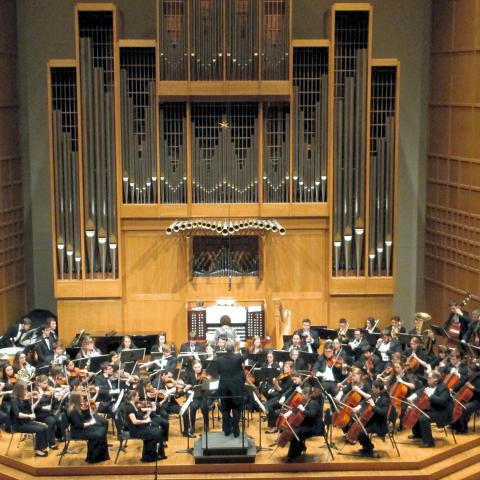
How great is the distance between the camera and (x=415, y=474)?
11.7 metres

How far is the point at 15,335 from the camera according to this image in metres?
15.1

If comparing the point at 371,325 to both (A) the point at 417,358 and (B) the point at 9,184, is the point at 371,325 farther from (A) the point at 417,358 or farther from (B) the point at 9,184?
(B) the point at 9,184

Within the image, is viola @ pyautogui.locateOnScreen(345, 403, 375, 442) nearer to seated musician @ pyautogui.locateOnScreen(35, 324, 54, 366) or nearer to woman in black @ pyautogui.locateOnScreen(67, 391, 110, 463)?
woman in black @ pyautogui.locateOnScreen(67, 391, 110, 463)

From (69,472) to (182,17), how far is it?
24.3 feet

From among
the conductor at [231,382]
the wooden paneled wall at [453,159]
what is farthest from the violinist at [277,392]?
the wooden paneled wall at [453,159]

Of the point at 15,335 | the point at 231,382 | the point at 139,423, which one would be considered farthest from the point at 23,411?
the point at 15,335

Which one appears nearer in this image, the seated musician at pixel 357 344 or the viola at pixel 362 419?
the viola at pixel 362 419

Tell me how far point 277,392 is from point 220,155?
4.48 meters

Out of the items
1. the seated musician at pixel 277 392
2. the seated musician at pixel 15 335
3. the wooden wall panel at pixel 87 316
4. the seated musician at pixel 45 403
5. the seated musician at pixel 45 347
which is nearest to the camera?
the seated musician at pixel 45 403

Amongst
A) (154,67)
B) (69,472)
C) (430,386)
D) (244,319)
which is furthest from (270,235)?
(69,472)

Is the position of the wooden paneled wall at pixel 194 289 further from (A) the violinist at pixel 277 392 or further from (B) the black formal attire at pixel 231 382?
(B) the black formal attire at pixel 231 382

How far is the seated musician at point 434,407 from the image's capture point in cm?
1209

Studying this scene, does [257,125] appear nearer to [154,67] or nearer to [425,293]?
[154,67]

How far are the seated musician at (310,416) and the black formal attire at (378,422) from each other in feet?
1.92
